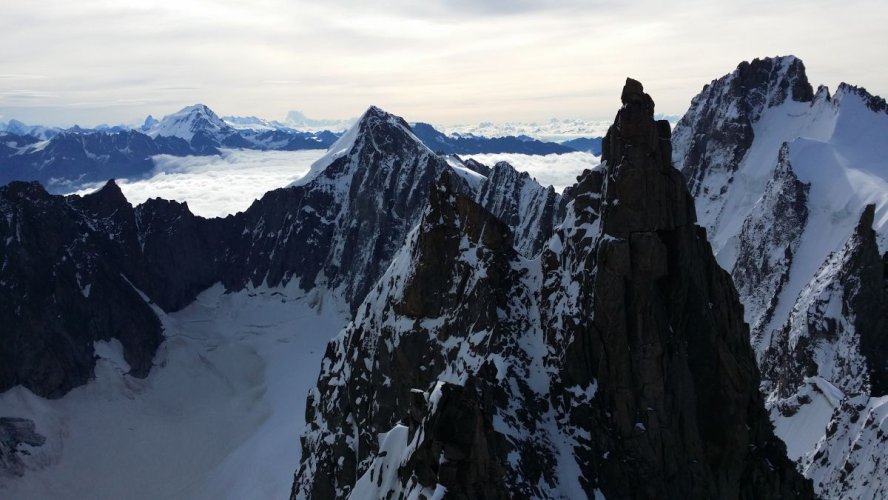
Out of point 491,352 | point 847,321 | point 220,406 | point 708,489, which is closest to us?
point 708,489

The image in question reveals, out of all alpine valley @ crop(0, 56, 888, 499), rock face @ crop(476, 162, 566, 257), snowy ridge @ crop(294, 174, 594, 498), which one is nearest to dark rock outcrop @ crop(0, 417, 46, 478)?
alpine valley @ crop(0, 56, 888, 499)

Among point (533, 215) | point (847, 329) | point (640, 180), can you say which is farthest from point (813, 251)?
point (640, 180)

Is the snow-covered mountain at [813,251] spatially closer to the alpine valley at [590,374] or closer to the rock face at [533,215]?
the alpine valley at [590,374]

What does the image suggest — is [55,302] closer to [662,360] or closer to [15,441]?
[15,441]

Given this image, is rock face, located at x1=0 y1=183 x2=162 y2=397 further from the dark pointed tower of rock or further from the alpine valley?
the dark pointed tower of rock

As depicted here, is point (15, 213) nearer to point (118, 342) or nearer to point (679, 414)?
point (118, 342)

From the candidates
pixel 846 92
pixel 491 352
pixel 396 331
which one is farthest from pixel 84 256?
pixel 846 92
